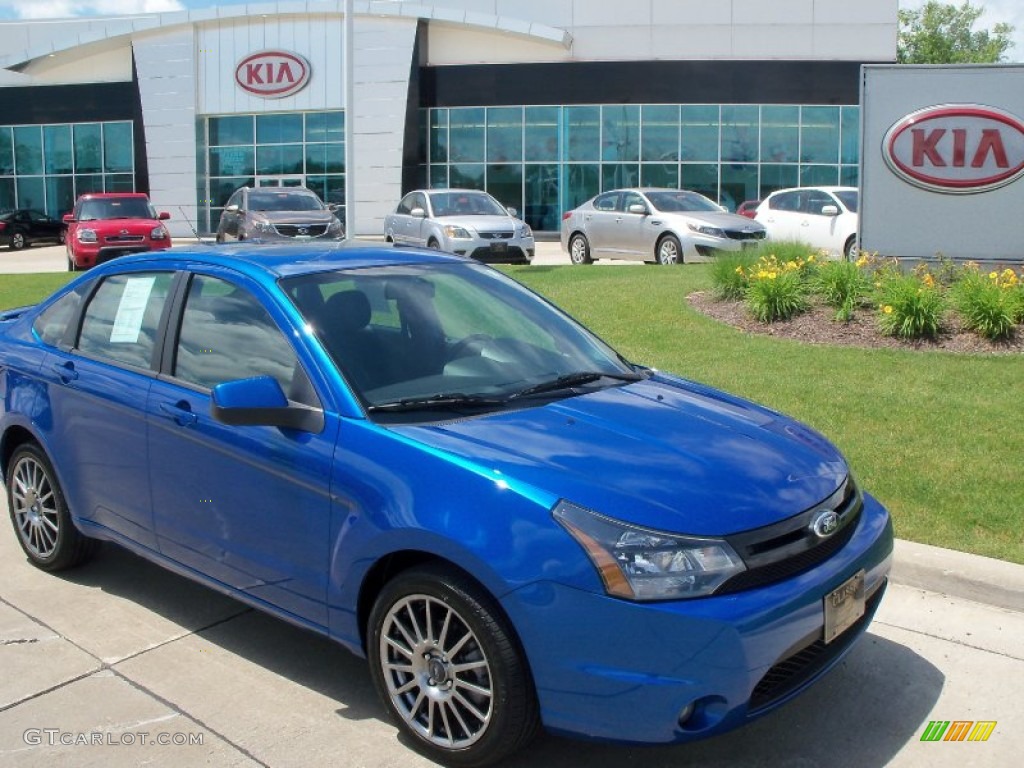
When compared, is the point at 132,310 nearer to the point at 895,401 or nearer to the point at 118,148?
the point at 895,401

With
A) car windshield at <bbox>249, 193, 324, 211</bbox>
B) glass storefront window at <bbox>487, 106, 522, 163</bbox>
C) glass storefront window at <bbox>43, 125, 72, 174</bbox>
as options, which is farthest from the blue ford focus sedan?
glass storefront window at <bbox>43, 125, 72, 174</bbox>

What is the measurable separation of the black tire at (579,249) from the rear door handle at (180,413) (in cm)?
1642

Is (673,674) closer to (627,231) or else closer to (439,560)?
(439,560)

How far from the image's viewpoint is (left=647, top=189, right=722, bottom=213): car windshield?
736 inches

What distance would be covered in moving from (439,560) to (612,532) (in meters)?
0.59

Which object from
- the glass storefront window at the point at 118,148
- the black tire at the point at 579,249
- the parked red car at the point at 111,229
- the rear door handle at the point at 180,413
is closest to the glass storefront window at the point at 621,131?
the black tire at the point at 579,249

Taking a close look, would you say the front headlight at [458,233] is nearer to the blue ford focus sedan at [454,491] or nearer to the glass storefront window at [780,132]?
the blue ford focus sedan at [454,491]

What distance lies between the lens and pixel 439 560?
3465 millimetres

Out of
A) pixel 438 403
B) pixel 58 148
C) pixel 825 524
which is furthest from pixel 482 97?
pixel 825 524

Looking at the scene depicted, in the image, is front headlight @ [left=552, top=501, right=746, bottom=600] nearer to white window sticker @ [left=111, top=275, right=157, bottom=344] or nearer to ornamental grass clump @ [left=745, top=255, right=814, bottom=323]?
white window sticker @ [left=111, top=275, right=157, bottom=344]

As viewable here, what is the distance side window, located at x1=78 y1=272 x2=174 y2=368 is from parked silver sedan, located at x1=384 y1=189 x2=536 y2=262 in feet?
42.7

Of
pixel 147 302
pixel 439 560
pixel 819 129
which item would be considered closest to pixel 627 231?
pixel 147 302

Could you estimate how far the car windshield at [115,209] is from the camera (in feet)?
74.0

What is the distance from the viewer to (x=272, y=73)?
128 feet
